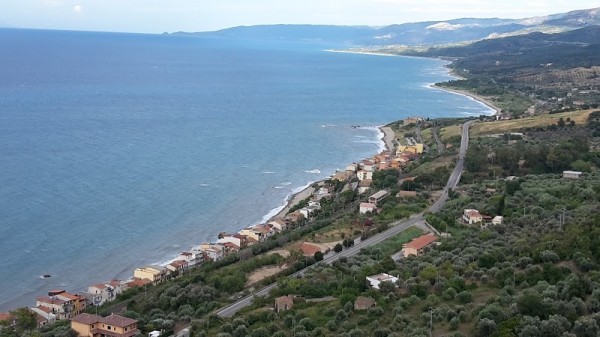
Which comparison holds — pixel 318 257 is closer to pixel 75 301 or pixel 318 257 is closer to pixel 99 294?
pixel 99 294

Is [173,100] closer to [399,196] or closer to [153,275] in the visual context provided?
[399,196]

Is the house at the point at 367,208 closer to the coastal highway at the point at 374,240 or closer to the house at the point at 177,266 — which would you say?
the coastal highway at the point at 374,240

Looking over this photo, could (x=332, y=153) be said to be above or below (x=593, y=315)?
below

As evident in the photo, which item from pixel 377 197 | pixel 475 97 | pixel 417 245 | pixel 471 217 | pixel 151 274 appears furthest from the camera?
pixel 475 97

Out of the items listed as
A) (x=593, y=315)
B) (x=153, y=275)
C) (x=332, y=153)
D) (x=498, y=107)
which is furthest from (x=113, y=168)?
(x=498, y=107)

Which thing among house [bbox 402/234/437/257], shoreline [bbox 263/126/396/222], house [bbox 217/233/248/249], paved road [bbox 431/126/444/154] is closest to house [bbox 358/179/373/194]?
shoreline [bbox 263/126/396/222]

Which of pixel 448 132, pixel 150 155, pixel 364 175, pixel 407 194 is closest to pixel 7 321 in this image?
pixel 407 194

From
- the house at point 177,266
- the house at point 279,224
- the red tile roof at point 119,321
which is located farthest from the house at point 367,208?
the red tile roof at point 119,321
